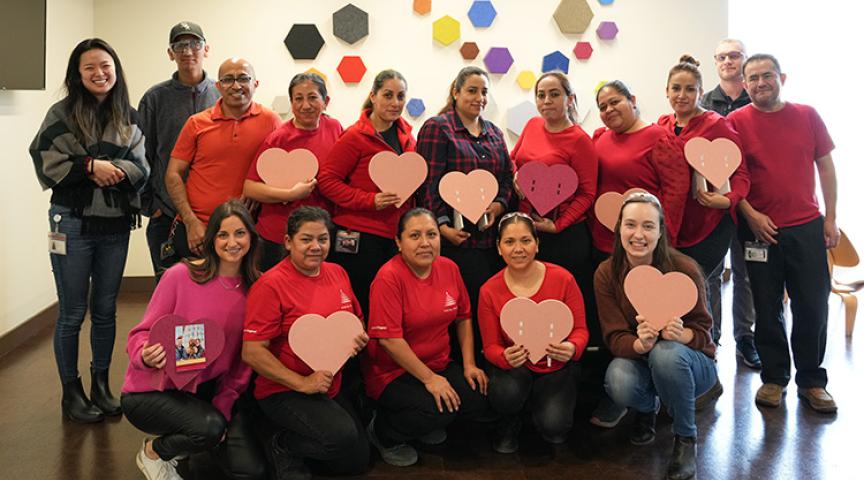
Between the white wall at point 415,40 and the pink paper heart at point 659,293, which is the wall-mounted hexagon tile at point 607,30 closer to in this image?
the white wall at point 415,40

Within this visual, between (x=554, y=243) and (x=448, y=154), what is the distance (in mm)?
580

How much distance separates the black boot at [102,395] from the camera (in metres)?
3.04

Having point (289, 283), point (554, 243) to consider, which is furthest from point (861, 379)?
point (289, 283)

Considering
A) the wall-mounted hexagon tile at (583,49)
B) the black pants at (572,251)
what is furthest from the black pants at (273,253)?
the wall-mounted hexagon tile at (583,49)

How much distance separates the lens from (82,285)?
295 cm

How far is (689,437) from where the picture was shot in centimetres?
253

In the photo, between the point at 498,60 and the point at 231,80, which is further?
the point at 498,60

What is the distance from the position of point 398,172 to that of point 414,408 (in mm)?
882

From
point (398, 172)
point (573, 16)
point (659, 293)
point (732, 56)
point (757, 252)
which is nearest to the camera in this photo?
point (659, 293)

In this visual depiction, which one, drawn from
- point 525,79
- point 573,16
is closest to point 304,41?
point 525,79

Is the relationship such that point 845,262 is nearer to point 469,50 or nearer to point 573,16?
point 573,16

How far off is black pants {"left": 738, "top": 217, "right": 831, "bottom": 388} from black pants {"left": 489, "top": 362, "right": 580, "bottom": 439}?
1036mm

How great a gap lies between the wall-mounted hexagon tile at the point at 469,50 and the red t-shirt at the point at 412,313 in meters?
2.80

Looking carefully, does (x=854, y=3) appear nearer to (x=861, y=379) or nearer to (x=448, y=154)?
(x=861, y=379)
